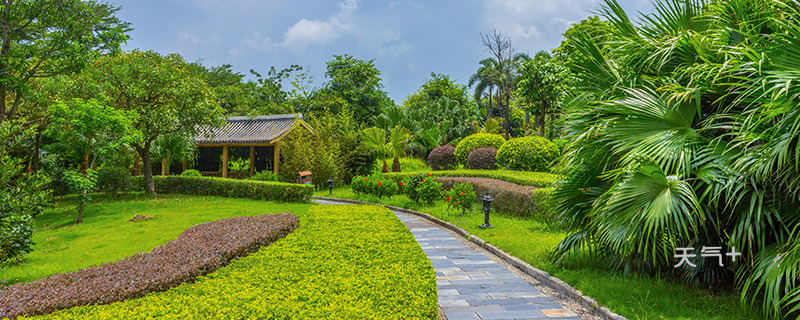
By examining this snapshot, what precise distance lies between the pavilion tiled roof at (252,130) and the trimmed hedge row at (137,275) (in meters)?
15.2

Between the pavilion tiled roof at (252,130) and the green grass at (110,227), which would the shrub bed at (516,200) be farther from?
the pavilion tiled roof at (252,130)

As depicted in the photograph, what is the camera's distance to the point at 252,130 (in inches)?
946

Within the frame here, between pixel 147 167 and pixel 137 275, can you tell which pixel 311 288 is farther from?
pixel 147 167

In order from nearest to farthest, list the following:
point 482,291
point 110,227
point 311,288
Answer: point 311,288
point 482,291
point 110,227

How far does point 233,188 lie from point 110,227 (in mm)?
7047

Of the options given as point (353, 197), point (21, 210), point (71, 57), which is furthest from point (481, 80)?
point (21, 210)

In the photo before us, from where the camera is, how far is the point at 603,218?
4.99m

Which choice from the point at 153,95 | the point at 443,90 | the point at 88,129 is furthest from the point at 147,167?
the point at 443,90

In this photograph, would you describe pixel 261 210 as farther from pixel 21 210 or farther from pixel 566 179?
pixel 566 179

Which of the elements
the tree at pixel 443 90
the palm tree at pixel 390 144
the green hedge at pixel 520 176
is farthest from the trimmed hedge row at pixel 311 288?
the tree at pixel 443 90

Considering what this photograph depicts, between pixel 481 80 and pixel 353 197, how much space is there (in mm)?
31785

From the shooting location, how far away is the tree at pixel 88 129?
11602 mm

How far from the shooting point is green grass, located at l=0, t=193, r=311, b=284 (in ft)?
24.3

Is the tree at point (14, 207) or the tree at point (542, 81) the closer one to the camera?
the tree at point (14, 207)
